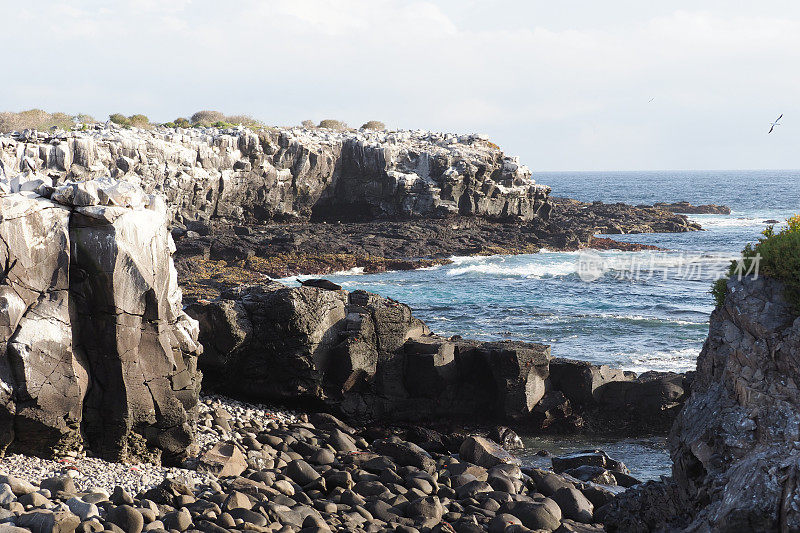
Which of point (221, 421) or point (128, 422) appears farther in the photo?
point (221, 421)

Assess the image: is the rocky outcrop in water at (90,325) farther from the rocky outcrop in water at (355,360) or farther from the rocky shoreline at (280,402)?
the rocky outcrop in water at (355,360)

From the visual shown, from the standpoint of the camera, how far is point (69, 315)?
39.2 ft

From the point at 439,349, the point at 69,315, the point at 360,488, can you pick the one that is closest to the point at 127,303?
the point at 69,315

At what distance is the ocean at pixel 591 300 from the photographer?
82.9 feet

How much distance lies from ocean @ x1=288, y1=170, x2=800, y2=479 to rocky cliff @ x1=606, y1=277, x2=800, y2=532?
5.21 m

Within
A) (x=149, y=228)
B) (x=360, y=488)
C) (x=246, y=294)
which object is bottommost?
(x=360, y=488)

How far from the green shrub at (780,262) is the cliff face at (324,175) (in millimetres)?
40778

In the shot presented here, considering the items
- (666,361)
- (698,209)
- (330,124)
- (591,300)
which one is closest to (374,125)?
(330,124)

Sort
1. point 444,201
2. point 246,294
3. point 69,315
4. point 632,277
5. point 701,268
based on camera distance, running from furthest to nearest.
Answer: point 444,201
point 701,268
point 632,277
point 246,294
point 69,315

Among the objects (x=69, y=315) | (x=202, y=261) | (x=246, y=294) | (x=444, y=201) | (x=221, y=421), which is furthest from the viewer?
(x=444, y=201)

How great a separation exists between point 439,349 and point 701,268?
37328mm

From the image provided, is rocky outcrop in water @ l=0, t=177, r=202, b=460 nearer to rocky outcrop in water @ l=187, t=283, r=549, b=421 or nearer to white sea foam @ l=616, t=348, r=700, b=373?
rocky outcrop in water @ l=187, t=283, r=549, b=421

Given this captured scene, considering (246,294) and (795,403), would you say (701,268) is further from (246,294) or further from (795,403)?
(795,403)

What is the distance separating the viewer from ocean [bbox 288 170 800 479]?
82.9 feet
